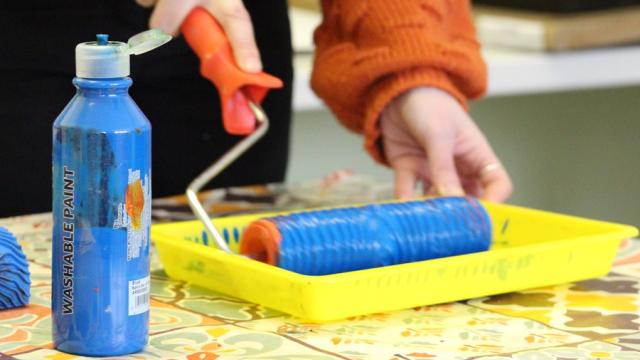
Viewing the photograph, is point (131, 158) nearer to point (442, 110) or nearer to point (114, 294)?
point (114, 294)

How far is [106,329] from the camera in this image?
2.39 ft

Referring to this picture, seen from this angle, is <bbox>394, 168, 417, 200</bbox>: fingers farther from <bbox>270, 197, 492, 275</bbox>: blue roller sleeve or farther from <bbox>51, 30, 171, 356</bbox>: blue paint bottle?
<bbox>51, 30, 171, 356</bbox>: blue paint bottle

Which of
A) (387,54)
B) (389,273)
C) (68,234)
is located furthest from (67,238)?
(387,54)

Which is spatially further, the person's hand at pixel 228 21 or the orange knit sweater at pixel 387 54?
the orange knit sweater at pixel 387 54

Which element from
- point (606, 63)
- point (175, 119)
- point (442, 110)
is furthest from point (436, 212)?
point (606, 63)

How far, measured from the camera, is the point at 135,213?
721mm

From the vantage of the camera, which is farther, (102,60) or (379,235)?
(379,235)

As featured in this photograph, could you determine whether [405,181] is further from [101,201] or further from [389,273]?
[101,201]

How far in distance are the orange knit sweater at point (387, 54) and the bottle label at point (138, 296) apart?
1.60 feet

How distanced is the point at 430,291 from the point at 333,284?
0.09 meters

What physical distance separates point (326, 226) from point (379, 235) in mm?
42

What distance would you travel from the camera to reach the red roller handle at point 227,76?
0.96 m

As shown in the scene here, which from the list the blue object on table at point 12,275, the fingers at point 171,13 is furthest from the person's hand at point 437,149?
the blue object on table at point 12,275

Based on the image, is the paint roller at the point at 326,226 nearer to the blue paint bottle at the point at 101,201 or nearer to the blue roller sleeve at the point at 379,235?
the blue roller sleeve at the point at 379,235
